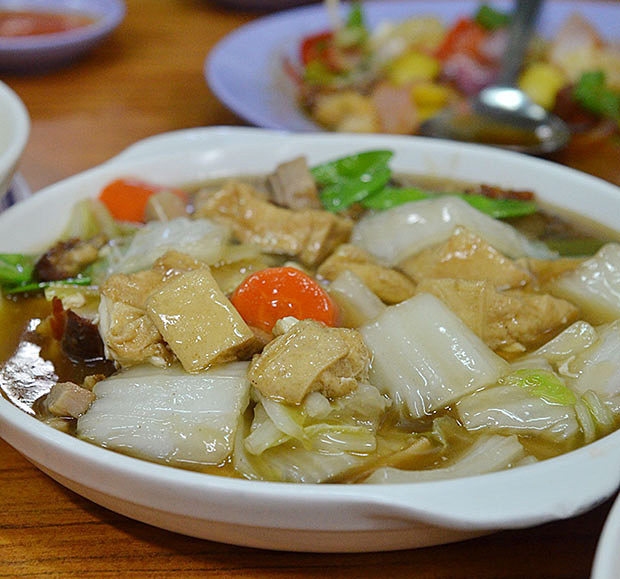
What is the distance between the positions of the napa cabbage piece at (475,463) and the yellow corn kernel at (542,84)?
234cm

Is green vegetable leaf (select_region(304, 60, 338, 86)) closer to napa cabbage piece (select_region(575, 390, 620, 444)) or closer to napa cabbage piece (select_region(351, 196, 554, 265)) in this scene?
napa cabbage piece (select_region(351, 196, 554, 265))

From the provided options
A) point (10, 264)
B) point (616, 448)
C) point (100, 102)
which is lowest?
point (100, 102)

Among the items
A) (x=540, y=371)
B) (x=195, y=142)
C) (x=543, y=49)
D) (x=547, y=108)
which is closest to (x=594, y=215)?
(x=540, y=371)

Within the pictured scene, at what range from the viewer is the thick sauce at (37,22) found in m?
3.75

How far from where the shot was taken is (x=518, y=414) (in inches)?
55.7

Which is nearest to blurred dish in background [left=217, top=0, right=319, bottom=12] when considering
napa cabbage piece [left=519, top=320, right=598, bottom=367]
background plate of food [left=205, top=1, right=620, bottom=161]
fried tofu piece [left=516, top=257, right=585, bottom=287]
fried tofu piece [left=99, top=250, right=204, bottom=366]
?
background plate of food [left=205, top=1, right=620, bottom=161]

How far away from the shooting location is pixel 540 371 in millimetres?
1505

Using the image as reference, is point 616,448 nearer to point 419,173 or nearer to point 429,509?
point 429,509

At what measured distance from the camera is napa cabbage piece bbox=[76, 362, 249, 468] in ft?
4.33

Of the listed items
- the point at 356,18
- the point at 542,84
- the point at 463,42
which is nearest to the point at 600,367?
the point at 542,84

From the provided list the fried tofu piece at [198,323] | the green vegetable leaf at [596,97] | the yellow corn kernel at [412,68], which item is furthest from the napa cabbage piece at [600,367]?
the yellow corn kernel at [412,68]

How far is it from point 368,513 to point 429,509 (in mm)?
88

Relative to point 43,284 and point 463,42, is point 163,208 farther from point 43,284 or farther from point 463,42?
point 463,42

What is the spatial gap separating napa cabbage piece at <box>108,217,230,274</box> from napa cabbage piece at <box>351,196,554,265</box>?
37 cm
